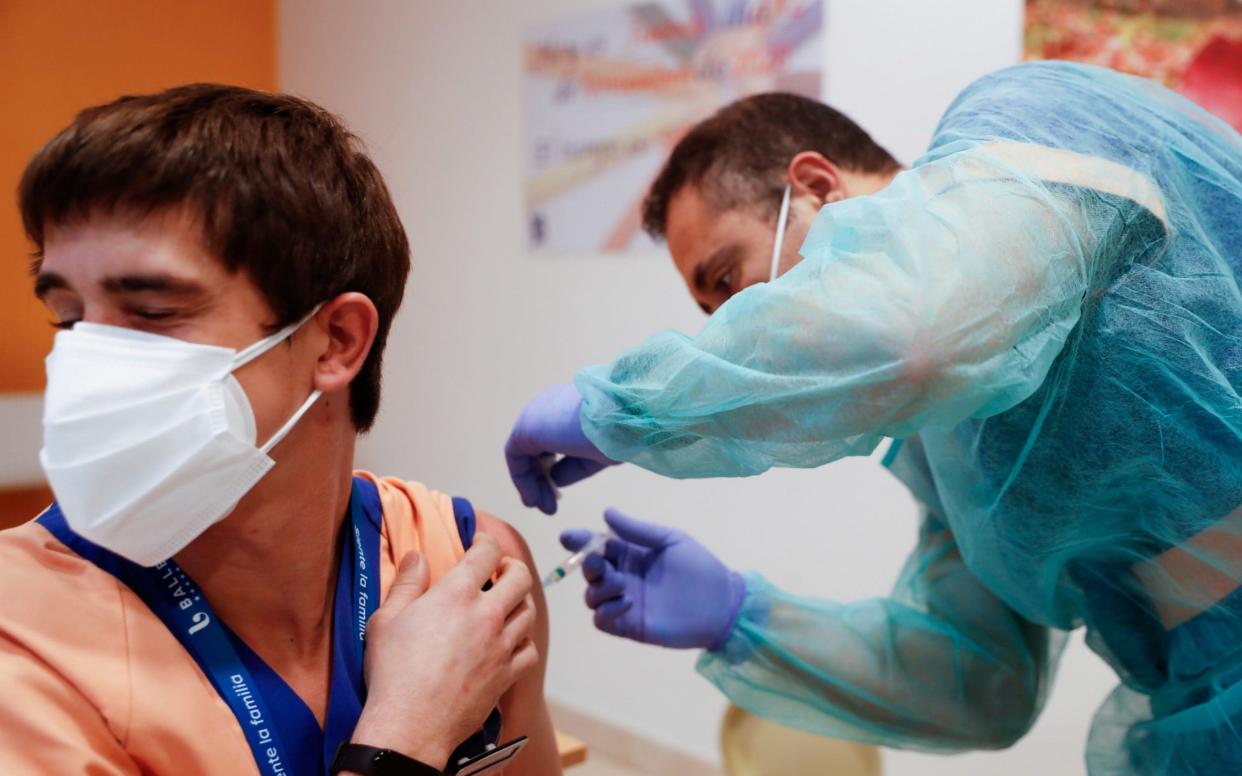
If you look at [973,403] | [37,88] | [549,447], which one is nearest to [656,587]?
[549,447]

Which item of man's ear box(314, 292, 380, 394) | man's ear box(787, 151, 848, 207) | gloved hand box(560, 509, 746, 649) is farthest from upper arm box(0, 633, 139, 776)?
man's ear box(787, 151, 848, 207)

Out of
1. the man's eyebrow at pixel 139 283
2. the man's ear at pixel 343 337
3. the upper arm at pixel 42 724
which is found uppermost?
the man's eyebrow at pixel 139 283

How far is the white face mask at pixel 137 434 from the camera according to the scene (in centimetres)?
101

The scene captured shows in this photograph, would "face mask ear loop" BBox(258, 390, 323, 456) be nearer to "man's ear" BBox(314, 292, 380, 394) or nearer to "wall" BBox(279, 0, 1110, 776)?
"man's ear" BBox(314, 292, 380, 394)

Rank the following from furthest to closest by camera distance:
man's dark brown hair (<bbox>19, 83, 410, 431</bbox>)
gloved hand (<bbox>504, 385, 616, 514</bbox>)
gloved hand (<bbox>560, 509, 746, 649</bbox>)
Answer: gloved hand (<bbox>560, 509, 746, 649</bbox>) < gloved hand (<bbox>504, 385, 616, 514</bbox>) < man's dark brown hair (<bbox>19, 83, 410, 431</bbox>)

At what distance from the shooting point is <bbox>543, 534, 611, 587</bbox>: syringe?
151 centimetres

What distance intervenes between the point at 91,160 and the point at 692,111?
2.19 m

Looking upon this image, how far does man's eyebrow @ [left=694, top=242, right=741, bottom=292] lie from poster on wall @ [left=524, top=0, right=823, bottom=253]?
1.37 meters

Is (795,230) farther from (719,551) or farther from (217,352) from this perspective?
(719,551)

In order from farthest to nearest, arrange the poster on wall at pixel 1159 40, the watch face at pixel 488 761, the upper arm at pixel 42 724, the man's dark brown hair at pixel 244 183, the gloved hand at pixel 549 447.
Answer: the poster on wall at pixel 1159 40, the gloved hand at pixel 549 447, the watch face at pixel 488 761, the man's dark brown hair at pixel 244 183, the upper arm at pixel 42 724

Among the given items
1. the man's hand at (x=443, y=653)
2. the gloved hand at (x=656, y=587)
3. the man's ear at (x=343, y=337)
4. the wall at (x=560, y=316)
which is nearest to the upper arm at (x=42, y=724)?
the man's hand at (x=443, y=653)

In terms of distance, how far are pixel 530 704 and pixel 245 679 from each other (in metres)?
0.39

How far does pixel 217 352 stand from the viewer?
41.6 inches

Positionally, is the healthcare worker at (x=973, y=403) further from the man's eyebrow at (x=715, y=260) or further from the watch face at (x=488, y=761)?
the watch face at (x=488, y=761)
